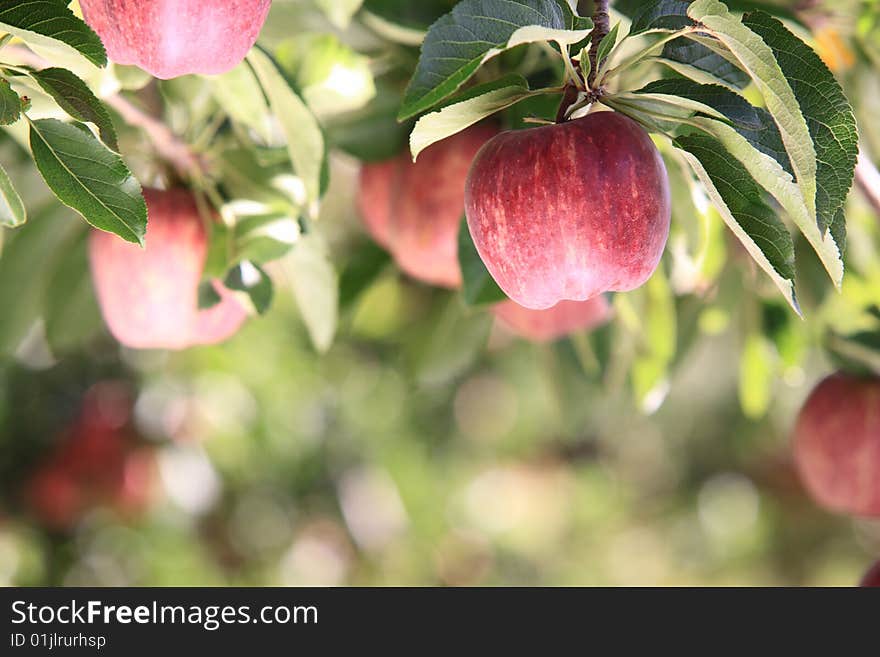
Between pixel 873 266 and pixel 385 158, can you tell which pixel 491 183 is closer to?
pixel 385 158

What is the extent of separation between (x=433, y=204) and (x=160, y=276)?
250 mm

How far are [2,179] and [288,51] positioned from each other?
0.33 metres

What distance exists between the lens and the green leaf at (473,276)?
78 centimetres

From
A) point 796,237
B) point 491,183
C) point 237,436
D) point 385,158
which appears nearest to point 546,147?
point 491,183

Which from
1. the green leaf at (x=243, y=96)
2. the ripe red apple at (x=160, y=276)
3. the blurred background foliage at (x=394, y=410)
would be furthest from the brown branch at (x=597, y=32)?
the ripe red apple at (x=160, y=276)

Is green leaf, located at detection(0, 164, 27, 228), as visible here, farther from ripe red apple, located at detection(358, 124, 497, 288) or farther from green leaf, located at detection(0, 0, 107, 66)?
ripe red apple, located at detection(358, 124, 497, 288)

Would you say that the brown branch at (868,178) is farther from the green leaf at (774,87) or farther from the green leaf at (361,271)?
the green leaf at (361,271)

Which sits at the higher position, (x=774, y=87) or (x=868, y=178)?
(x=774, y=87)

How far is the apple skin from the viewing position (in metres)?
0.56

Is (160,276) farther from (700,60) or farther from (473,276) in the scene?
(700,60)

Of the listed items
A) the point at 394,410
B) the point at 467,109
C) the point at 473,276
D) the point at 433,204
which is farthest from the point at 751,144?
the point at 394,410

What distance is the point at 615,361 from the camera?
117 centimetres

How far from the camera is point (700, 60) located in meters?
0.58

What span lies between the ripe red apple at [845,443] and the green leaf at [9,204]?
2.60 ft
